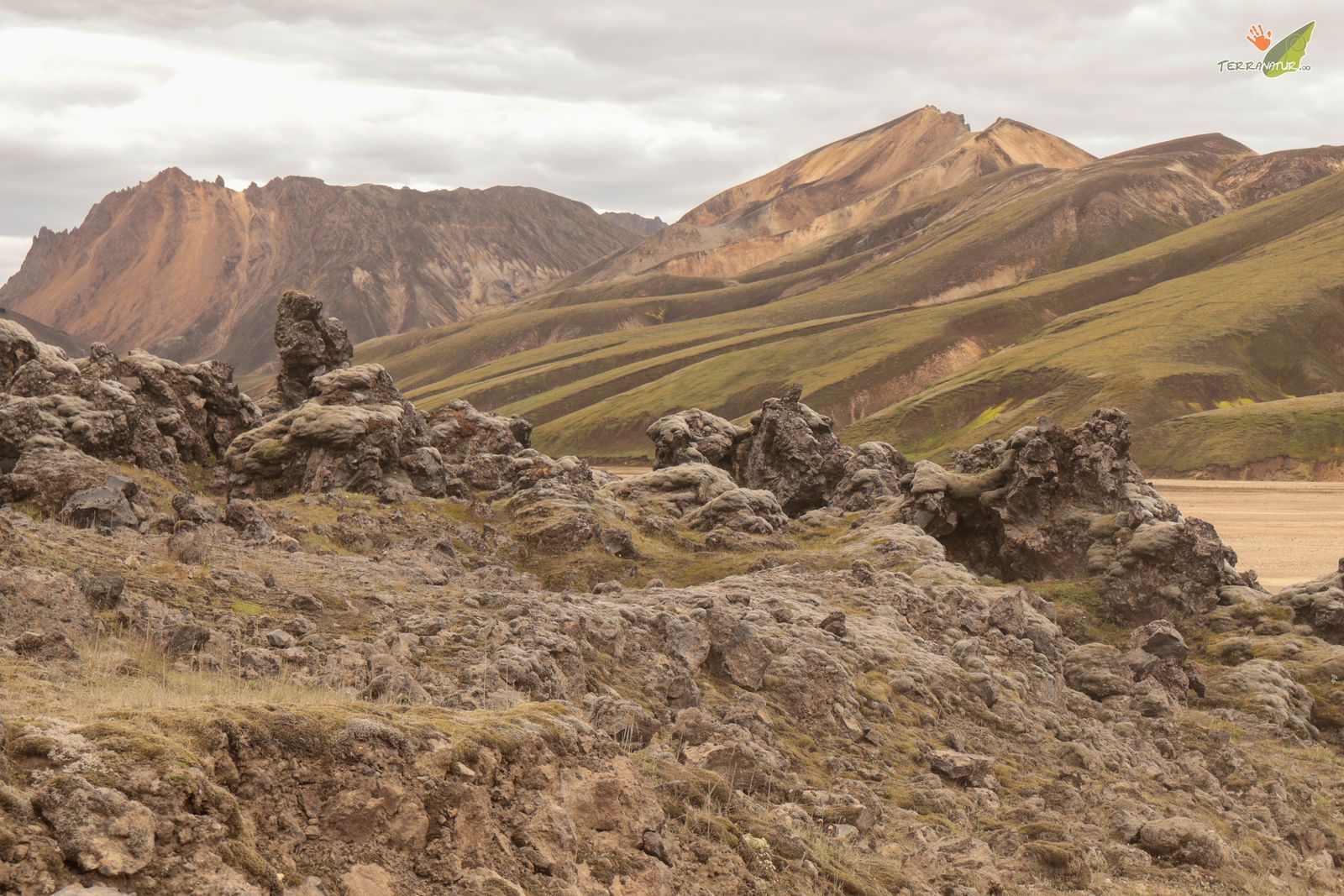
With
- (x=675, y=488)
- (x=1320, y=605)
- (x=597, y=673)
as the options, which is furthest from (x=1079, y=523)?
(x=597, y=673)

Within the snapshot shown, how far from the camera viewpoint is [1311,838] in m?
24.0

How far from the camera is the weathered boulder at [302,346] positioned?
61719 mm

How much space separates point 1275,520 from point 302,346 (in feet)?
296

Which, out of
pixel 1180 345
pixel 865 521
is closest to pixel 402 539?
pixel 865 521

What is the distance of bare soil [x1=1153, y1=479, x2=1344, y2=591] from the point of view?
74875 millimetres

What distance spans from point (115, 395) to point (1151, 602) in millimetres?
44627

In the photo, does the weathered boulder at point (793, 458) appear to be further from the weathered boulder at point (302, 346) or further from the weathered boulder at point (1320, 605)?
the weathered boulder at point (1320, 605)

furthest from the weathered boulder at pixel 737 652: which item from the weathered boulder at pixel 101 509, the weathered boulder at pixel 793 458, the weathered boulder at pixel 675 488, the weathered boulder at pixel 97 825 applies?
the weathered boulder at pixel 793 458

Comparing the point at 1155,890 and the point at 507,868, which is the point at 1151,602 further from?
the point at 507,868

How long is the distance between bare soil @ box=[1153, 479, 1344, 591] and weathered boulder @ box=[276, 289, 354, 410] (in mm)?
60781

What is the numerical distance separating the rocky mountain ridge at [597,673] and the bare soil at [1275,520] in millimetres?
31287

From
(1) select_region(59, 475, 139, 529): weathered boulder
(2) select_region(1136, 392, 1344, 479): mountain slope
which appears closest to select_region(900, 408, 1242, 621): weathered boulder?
(1) select_region(59, 475, 139, 529): weathered boulder

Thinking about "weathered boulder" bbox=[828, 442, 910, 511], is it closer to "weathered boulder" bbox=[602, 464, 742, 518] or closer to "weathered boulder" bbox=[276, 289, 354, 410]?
"weathered boulder" bbox=[602, 464, 742, 518]

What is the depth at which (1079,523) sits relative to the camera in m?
46.7
